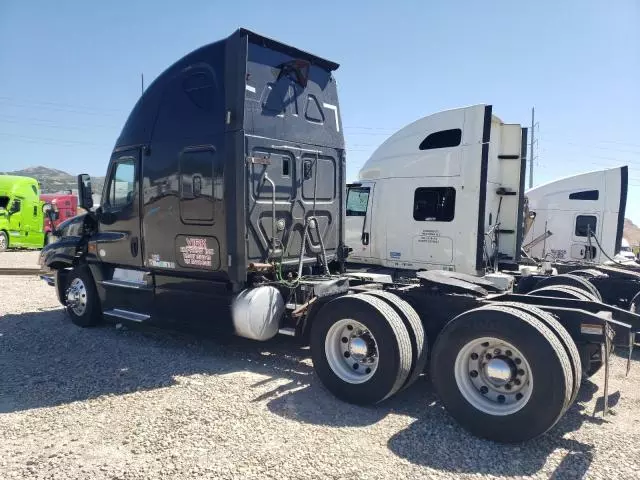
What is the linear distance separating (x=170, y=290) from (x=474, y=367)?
395 centimetres

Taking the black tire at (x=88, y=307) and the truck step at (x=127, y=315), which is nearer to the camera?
the truck step at (x=127, y=315)

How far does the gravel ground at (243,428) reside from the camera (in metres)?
3.51

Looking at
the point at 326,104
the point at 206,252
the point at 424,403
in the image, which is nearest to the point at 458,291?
the point at 424,403

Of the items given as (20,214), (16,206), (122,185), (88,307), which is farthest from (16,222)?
(122,185)

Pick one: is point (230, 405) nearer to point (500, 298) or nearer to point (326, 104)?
point (500, 298)

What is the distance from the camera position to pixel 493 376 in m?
4.05

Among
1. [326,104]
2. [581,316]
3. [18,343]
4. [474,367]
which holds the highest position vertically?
[326,104]

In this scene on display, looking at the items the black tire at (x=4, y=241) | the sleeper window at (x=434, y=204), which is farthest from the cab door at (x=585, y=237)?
the black tire at (x=4, y=241)

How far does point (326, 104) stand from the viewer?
6.92 m

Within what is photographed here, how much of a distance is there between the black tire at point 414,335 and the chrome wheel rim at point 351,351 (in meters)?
0.33

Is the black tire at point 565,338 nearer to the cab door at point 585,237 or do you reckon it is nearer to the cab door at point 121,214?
the cab door at point 121,214

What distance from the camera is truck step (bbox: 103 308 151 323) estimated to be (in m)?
6.68

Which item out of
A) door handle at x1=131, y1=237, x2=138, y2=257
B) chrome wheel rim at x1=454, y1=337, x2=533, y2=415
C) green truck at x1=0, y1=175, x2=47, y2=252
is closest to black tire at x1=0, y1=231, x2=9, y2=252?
green truck at x1=0, y1=175, x2=47, y2=252

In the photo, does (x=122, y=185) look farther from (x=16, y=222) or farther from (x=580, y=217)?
(x=16, y=222)
